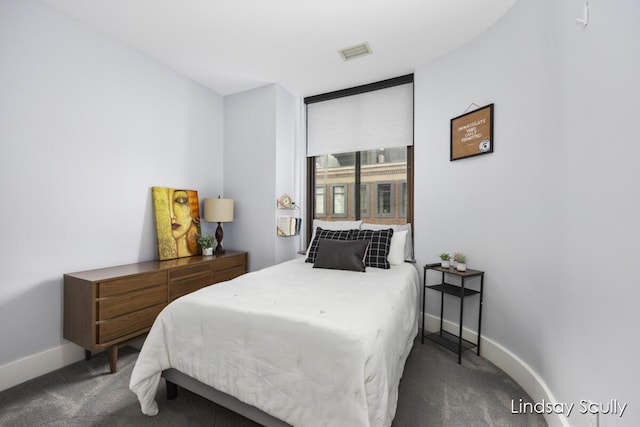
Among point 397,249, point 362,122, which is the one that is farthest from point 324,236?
point 362,122

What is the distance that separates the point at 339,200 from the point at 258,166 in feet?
3.95

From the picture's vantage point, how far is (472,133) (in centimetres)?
248

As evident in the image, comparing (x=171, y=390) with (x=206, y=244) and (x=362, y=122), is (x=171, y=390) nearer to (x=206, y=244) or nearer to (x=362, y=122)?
(x=206, y=244)

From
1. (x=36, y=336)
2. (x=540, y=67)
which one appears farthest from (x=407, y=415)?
(x=36, y=336)

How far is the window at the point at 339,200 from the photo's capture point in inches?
148

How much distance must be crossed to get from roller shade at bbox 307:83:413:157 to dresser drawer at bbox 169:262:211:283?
2.08 m

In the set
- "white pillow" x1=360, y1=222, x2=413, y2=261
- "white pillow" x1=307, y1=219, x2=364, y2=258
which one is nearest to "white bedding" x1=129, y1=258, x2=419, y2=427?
"white pillow" x1=360, y1=222, x2=413, y2=261

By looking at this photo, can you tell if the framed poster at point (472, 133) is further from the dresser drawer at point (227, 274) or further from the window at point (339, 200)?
the dresser drawer at point (227, 274)

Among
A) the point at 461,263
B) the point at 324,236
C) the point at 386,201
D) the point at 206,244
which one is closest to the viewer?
the point at 461,263

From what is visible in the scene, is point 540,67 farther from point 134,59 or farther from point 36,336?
point 36,336

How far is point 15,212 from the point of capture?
194 centimetres

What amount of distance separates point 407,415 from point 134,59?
3.80 meters

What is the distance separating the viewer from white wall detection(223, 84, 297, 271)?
11.3 ft

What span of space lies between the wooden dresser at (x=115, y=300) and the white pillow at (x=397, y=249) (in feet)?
6.73
